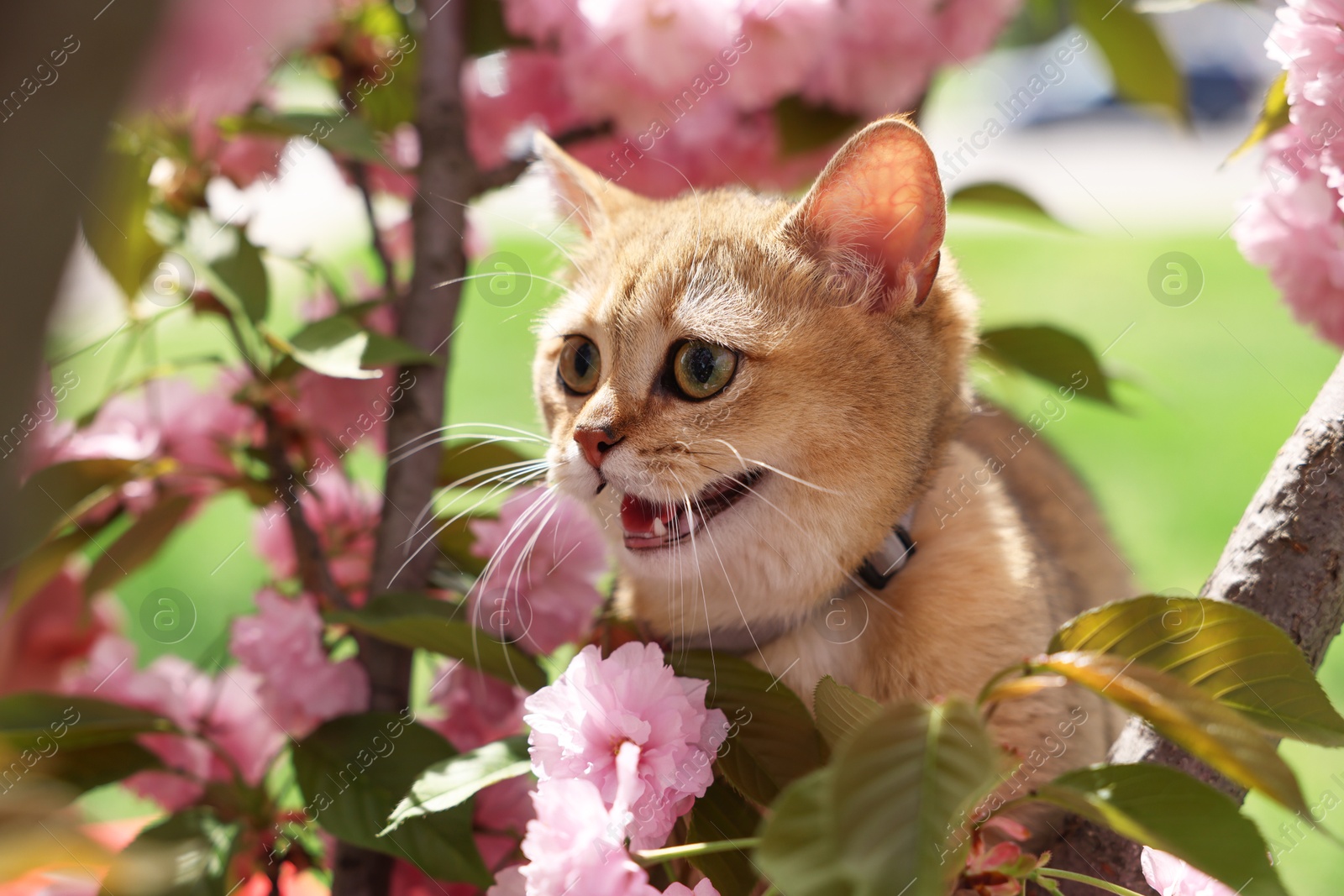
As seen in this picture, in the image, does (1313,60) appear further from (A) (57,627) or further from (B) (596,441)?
(A) (57,627)

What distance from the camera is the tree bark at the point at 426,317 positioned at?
0.88 meters

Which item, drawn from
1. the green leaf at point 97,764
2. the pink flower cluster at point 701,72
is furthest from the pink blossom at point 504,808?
the pink flower cluster at point 701,72

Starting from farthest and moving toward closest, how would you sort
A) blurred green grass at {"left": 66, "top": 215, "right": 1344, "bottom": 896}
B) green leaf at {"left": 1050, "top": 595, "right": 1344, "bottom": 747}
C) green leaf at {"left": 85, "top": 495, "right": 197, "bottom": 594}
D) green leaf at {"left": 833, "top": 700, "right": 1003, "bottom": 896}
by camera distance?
blurred green grass at {"left": 66, "top": 215, "right": 1344, "bottom": 896}
green leaf at {"left": 85, "top": 495, "right": 197, "bottom": 594}
green leaf at {"left": 1050, "top": 595, "right": 1344, "bottom": 747}
green leaf at {"left": 833, "top": 700, "right": 1003, "bottom": 896}

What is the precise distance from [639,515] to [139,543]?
1.68ft

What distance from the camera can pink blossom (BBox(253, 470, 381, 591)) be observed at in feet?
3.43

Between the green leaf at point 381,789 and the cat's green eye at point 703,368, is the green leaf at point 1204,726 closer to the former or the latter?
the cat's green eye at point 703,368

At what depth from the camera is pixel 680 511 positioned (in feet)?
2.28

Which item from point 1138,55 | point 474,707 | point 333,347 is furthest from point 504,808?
point 1138,55

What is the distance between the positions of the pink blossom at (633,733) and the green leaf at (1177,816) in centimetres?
18

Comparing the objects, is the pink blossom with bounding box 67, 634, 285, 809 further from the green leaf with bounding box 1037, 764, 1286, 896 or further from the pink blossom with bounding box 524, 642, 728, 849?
the green leaf with bounding box 1037, 764, 1286, 896

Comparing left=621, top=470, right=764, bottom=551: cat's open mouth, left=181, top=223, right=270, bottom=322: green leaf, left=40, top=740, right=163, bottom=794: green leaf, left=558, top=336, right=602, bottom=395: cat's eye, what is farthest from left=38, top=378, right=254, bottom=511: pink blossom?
left=621, top=470, right=764, bottom=551: cat's open mouth

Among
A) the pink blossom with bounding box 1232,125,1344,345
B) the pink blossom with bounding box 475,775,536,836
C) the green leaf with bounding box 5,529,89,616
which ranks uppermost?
the green leaf with bounding box 5,529,89,616

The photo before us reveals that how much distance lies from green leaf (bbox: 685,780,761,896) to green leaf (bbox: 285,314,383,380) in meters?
0.36

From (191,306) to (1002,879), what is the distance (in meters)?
0.87
